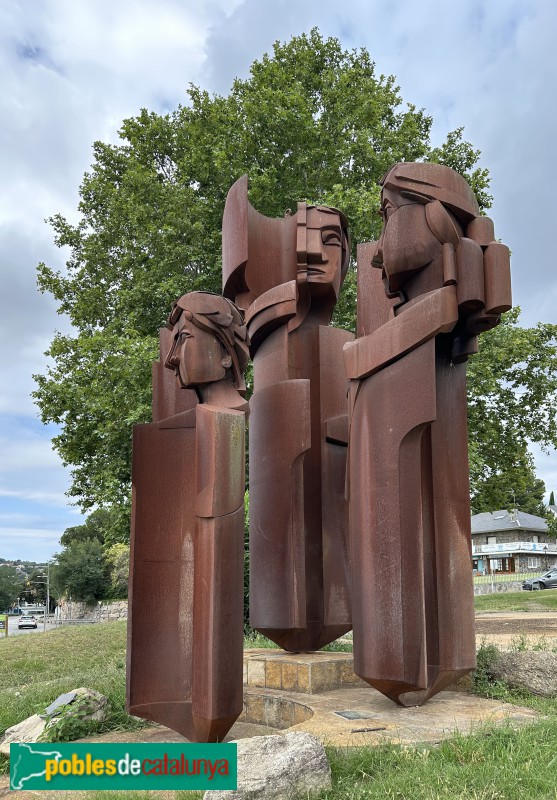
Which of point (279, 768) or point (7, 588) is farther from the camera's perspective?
point (7, 588)

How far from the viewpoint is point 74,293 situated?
730 inches

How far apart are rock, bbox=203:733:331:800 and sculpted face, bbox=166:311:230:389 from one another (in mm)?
2479

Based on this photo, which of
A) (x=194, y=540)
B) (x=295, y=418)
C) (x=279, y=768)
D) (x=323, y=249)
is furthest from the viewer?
(x=323, y=249)

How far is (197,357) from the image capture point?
16.5 feet

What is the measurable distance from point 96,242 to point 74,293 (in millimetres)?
1502

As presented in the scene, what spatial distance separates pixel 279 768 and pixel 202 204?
14.3m

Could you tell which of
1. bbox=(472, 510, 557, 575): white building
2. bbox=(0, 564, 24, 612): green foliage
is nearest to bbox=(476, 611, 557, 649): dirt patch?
bbox=(472, 510, 557, 575): white building

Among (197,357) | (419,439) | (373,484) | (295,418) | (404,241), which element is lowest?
(373,484)

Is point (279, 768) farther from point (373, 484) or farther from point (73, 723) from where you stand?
point (73, 723)

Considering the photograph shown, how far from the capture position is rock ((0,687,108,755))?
4977 millimetres

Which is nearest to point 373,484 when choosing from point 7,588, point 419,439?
point 419,439

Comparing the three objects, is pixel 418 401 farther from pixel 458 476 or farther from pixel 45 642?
pixel 45 642

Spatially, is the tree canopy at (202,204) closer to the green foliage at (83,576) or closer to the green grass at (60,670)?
the green grass at (60,670)

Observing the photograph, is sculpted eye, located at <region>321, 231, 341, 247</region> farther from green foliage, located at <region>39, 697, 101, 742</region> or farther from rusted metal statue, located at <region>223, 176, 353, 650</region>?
green foliage, located at <region>39, 697, 101, 742</region>
